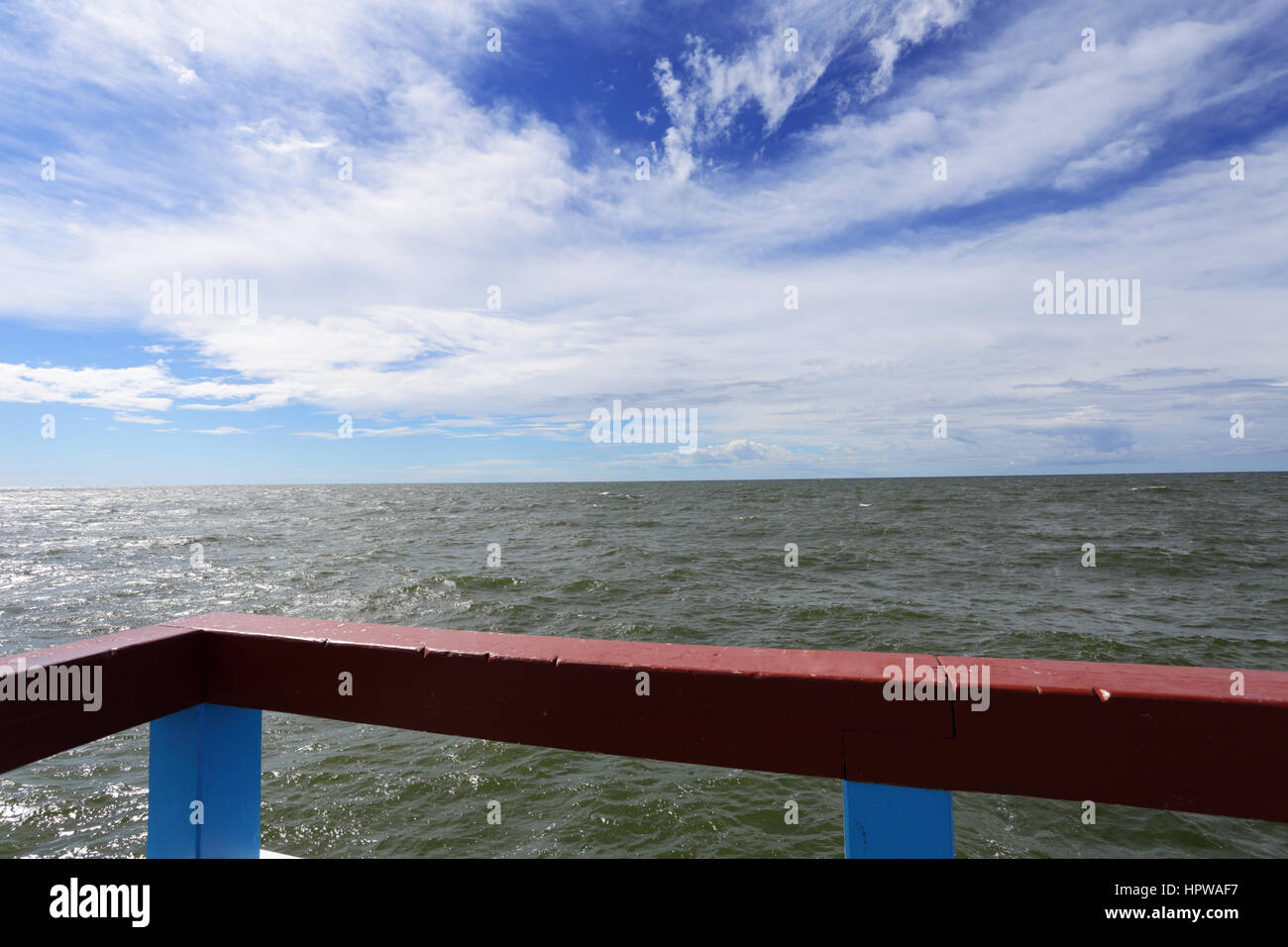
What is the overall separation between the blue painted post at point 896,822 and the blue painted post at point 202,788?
1.31m

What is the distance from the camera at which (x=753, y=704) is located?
4.31 ft

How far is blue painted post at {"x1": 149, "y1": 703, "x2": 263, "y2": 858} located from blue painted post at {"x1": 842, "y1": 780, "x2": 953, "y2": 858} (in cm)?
131

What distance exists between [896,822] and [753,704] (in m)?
0.33

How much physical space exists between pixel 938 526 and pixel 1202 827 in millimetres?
27816

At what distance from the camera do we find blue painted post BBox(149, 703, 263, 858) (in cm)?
A: 158

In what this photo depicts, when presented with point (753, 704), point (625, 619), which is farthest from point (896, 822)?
point (625, 619)

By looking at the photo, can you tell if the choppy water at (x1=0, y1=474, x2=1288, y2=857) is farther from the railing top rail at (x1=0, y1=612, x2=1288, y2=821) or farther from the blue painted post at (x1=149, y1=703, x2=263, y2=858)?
the blue painted post at (x1=149, y1=703, x2=263, y2=858)

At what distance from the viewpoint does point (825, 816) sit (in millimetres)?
5742

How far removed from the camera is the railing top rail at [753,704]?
1142mm

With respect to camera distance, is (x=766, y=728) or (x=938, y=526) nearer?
(x=766, y=728)

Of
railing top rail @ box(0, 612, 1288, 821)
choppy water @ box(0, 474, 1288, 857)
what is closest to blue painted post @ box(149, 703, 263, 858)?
railing top rail @ box(0, 612, 1288, 821)
